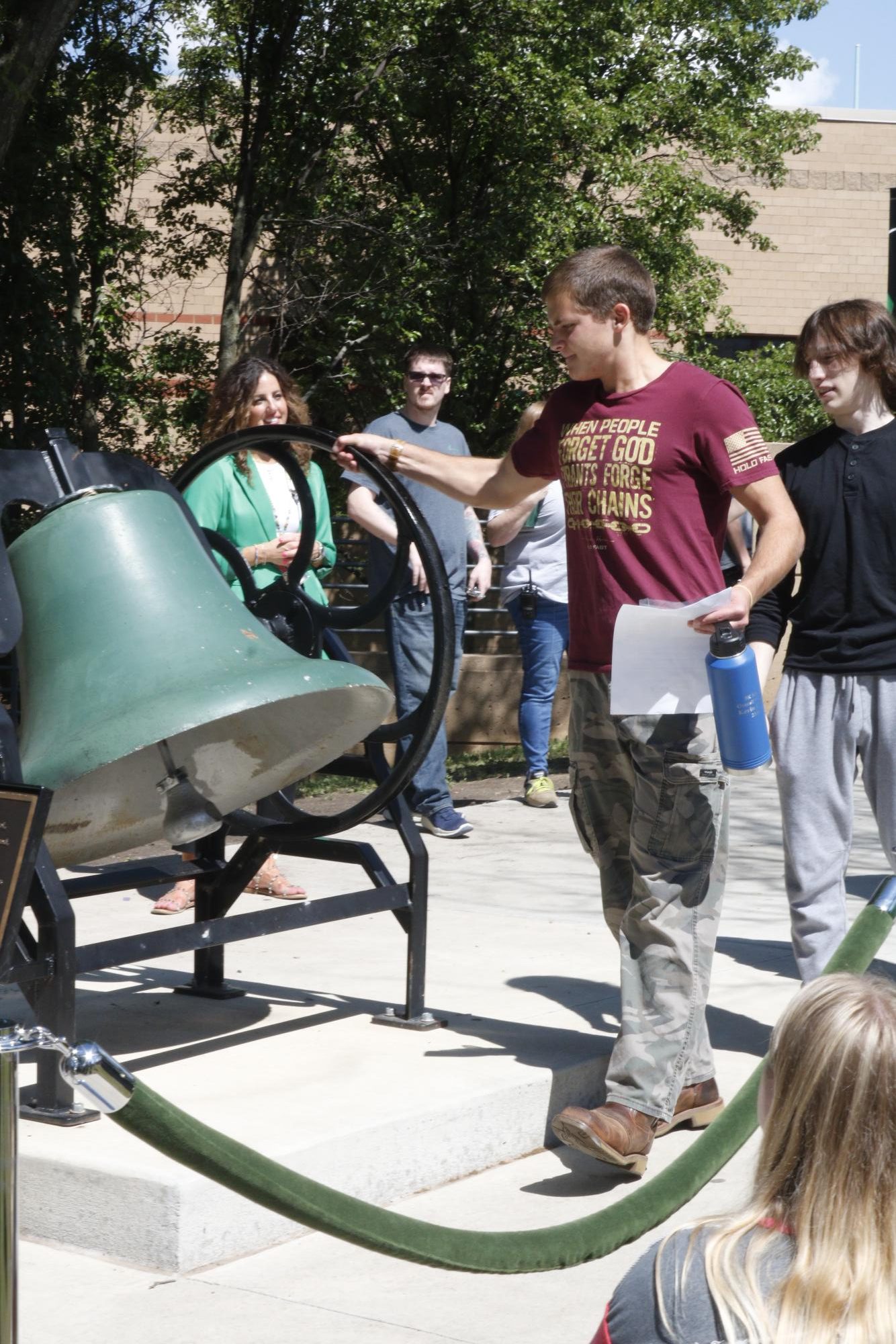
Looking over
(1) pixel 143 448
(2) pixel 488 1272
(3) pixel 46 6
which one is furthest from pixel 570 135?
(2) pixel 488 1272

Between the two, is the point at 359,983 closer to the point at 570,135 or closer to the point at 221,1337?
the point at 221,1337

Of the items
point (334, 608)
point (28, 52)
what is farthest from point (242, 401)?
point (28, 52)

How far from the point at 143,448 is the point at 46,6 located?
287 inches

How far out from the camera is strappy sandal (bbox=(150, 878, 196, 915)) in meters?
5.14

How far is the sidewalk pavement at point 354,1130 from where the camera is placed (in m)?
2.77

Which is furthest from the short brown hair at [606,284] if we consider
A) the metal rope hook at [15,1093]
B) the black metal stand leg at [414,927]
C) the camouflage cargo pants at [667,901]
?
the metal rope hook at [15,1093]

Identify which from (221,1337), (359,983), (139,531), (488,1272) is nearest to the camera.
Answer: (488,1272)

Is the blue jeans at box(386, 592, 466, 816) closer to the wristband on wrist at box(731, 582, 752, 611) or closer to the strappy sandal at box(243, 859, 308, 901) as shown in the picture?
the strappy sandal at box(243, 859, 308, 901)

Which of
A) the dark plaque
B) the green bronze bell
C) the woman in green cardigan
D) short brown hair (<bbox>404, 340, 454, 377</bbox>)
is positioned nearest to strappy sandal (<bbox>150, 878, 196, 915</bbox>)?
the woman in green cardigan

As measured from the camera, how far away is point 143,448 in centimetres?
1567

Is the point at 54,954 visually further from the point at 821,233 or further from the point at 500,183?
the point at 821,233

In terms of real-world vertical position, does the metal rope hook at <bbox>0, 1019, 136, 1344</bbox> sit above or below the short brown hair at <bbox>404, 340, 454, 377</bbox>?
below

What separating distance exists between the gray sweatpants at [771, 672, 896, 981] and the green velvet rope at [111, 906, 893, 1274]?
1.62 metres

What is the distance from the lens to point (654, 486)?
11.0 ft
